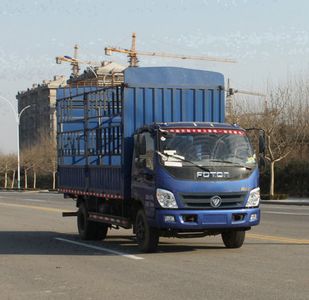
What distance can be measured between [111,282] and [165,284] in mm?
838

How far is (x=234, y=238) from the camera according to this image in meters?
13.0

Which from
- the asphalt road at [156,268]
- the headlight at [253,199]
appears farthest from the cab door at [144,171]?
the headlight at [253,199]

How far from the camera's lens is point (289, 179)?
144ft

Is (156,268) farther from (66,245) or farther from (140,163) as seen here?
(66,245)

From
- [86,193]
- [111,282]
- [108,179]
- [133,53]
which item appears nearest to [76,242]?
[86,193]

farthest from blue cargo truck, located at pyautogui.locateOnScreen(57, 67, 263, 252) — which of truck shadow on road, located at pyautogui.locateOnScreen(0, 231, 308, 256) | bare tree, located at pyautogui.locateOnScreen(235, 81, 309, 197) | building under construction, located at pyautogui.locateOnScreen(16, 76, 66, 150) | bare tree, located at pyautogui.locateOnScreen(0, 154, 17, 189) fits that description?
building under construction, located at pyautogui.locateOnScreen(16, 76, 66, 150)

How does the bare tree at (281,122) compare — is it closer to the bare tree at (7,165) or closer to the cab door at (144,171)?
the cab door at (144,171)

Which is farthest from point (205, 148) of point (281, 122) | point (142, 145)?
point (281, 122)

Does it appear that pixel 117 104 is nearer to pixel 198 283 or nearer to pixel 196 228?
pixel 196 228

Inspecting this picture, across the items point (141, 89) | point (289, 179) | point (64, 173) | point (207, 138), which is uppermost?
point (141, 89)

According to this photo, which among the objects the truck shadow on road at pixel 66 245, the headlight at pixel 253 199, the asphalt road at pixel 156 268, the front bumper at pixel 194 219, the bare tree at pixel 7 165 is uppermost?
the headlight at pixel 253 199

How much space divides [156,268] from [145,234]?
5.96 ft

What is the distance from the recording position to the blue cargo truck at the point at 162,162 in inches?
460

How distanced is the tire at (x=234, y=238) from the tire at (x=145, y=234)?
5.17 ft
